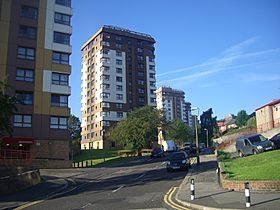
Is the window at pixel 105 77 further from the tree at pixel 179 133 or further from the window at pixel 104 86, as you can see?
the tree at pixel 179 133

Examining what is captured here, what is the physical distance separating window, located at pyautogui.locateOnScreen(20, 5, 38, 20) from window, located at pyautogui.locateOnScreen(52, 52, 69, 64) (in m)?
5.57

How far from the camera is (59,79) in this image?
4662 centimetres

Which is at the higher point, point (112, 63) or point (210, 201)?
point (112, 63)

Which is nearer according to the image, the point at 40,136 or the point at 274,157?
the point at 274,157

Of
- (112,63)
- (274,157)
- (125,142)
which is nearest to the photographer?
(274,157)

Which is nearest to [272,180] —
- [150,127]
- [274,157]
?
[274,157]

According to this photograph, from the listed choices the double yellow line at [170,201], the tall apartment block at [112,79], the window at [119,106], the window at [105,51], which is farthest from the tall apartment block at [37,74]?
the window at [105,51]

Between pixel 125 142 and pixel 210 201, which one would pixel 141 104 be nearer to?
pixel 125 142

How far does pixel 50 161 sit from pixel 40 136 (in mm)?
3620

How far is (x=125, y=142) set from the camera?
5838cm

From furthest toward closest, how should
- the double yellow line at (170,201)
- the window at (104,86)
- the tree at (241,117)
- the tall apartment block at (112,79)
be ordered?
the tree at (241,117), the window at (104,86), the tall apartment block at (112,79), the double yellow line at (170,201)

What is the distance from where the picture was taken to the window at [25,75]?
143 feet

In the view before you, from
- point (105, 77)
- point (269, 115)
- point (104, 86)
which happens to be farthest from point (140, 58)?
point (269, 115)

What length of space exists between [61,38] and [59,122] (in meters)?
11.9
